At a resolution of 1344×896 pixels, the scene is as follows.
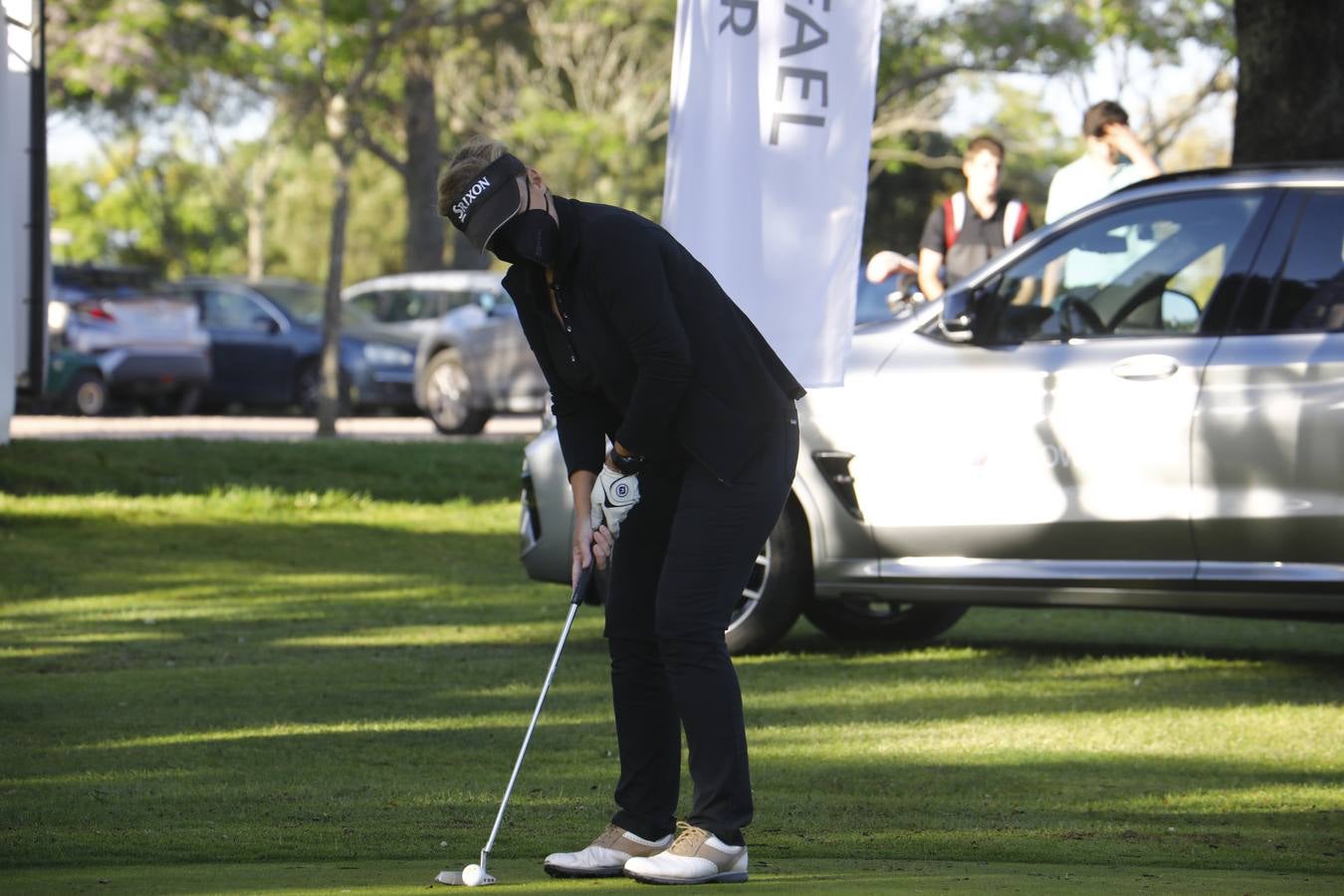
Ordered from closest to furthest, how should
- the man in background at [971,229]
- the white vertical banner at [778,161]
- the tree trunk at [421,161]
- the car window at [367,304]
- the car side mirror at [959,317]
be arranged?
the white vertical banner at [778,161] < the car side mirror at [959,317] < the man in background at [971,229] < the car window at [367,304] < the tree trunk at [421,161]

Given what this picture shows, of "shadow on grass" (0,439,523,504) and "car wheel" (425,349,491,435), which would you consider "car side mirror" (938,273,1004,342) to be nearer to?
"shadow on grass" (0,439,523,504)

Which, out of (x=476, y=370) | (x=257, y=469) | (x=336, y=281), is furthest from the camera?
(x=476, y=370)

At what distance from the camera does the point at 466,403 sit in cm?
2214

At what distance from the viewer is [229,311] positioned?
25.4 m

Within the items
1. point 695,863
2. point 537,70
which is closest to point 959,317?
point 695,863

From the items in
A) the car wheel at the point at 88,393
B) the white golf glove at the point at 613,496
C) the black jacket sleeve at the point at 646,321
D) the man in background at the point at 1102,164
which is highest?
the man in background at the point at 1102,164

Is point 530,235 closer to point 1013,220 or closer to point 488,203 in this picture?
point 488,203

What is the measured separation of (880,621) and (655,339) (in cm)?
499

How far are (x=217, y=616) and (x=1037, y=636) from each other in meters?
3.78

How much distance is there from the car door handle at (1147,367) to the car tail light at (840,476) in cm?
109

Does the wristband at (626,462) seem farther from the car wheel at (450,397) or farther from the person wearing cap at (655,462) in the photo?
the car wheel at (450,397)

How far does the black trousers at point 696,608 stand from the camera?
15.3 feet

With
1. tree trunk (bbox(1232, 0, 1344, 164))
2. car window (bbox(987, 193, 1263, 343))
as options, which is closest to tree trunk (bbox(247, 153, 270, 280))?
tree trunk (bbox(1232, 0, 1344, 164))

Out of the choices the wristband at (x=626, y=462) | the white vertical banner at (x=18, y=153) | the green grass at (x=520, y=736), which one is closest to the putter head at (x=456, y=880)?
the green grass at (x=520, y=736)
